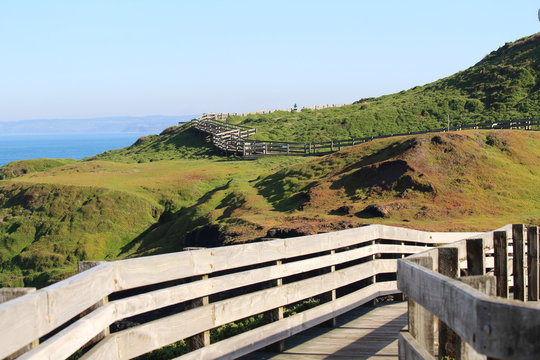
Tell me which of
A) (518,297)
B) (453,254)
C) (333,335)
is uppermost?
(453,254)

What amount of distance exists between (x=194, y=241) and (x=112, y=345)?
27.5m

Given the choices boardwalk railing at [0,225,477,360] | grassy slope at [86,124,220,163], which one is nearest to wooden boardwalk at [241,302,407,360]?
boardwalk railing at [0,225,477,360]

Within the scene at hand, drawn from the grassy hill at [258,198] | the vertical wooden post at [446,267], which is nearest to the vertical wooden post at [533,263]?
the vertical wooden post at [446,267]

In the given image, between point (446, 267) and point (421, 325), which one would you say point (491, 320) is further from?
point (446, 267)

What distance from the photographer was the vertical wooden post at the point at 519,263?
849cm

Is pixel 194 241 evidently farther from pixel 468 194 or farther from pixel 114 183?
pixel 114 183

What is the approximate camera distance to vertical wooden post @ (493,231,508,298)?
25.2ft

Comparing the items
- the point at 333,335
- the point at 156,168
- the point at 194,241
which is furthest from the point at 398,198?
the point at 156,168

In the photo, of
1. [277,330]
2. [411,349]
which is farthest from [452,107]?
[411,349]

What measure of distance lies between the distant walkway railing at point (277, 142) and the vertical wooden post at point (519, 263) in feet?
148

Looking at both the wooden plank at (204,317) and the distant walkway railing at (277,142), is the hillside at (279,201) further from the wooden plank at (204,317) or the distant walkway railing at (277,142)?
the wooden plank at (204,317)

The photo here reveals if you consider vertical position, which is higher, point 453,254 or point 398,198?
point 453,254

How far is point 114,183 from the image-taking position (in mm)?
50281

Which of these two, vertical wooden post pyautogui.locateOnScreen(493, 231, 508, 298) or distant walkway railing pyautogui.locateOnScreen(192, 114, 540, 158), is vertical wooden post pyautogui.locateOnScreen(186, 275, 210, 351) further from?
distant walkway railing pyautogui.locateOnScreen(192, 114, 540, 158)
